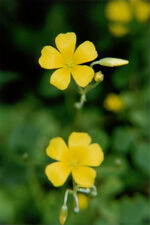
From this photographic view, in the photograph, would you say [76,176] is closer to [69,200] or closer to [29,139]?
[69,200]

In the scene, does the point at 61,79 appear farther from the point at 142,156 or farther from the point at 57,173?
the point at 142,156

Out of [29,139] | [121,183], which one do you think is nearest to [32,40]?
[29,139]

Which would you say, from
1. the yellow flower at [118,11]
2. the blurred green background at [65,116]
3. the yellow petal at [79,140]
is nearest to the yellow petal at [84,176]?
the yellow petal at [79,140]

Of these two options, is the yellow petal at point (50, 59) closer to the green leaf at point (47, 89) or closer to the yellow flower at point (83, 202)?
the yellow flower at point (83, 202)

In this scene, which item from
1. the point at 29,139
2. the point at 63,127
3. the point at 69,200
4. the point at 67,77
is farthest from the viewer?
the point at 63,127

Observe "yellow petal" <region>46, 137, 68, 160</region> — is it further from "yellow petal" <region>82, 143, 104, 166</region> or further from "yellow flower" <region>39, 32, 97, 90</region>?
"yellow flower" <region>39, 32, 97, 90</region>

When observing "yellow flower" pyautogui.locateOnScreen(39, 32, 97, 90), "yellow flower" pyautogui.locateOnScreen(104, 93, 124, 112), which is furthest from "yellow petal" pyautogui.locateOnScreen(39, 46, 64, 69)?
"yellow flower" pyautogui.locateOnScreen(104, 93, 124, 112)
